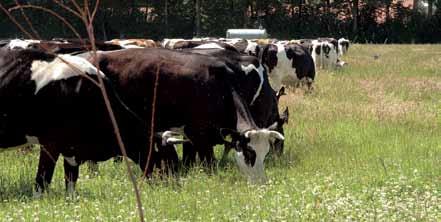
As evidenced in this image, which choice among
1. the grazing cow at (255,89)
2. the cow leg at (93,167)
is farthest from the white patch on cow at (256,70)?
the cow leg at (93,167)

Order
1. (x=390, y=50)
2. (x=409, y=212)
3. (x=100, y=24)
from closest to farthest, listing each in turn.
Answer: (x=409, y=212) < (x=390, y=50) < (x=100, y=24)

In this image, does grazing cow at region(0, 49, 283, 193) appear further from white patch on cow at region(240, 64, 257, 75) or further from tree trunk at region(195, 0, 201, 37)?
tree trunk at region(195, 0, 201, 37)

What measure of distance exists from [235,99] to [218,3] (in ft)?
170

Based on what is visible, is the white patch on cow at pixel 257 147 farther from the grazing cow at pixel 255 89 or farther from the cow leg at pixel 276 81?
the cow leg at pixel 276 81

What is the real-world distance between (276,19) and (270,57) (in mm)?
42442

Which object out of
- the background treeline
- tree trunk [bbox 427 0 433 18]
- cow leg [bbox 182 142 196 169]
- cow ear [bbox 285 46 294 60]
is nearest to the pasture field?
cow leg [bbox 182 142 196 169]

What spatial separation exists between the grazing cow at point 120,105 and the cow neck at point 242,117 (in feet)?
0.04

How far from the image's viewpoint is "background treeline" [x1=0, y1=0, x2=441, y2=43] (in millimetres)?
56406

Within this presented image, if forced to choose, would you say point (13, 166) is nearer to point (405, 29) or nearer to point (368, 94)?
point (368, 94)

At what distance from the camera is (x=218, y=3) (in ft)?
198

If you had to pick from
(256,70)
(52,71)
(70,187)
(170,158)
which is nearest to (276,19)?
(256,70)

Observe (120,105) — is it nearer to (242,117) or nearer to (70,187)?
(70,187)

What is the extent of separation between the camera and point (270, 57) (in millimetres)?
20641

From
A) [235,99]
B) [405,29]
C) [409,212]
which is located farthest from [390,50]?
[409,212]
